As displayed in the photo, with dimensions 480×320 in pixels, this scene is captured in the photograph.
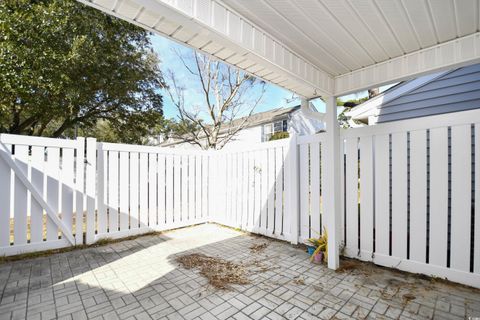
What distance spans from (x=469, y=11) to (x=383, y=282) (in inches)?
108

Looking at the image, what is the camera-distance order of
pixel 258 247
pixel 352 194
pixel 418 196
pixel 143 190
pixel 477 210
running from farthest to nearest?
pixel 143 190 < pixel 258 247 < pixel 352 194 < pixel 418 196 < pixel 477 210

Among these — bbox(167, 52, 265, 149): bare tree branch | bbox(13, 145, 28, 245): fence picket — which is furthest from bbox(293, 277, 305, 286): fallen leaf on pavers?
bbox(167, 52, 265, 149): bare tree branch

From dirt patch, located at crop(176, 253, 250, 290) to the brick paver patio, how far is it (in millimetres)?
93

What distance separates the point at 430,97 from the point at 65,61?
29.2 feet

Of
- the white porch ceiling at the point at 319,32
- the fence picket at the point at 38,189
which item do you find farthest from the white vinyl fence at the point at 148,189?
the white porch ceiling at the point at 319,32

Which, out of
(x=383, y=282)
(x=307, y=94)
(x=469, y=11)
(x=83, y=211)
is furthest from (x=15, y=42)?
(x=383, y=282)

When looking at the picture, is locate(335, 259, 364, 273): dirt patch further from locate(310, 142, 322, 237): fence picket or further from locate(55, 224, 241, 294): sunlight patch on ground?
locate(55, 224, 241, 294): sunlight patch on ground

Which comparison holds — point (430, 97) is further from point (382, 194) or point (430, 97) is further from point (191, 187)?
point (191, 187)

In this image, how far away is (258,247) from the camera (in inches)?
153

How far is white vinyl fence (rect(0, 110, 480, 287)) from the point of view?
2.60m

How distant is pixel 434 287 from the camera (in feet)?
8.13

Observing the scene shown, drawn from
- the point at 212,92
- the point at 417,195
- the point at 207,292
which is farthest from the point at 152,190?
the point at 212,92

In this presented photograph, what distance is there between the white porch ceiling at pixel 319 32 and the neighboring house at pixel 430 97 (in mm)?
1680

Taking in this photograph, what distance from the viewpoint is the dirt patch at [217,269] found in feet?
8.77
